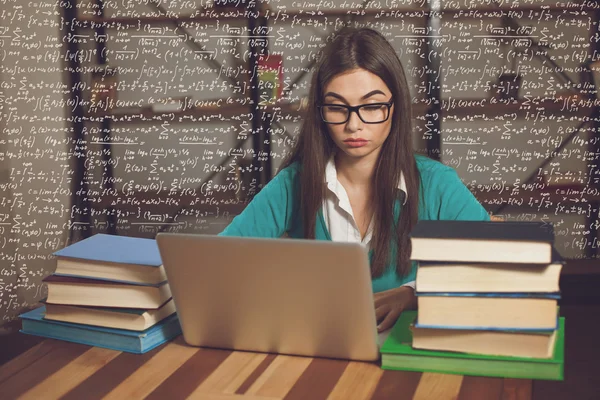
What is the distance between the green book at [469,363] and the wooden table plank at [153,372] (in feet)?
1.04

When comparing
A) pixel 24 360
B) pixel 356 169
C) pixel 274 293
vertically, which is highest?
pixel 356 169

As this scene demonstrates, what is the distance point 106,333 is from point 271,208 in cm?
65

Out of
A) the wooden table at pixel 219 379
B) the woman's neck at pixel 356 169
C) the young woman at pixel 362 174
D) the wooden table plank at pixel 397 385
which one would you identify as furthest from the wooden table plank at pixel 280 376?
the woman's neck at pixel 356 169

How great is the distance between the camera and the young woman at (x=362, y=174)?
150 cm

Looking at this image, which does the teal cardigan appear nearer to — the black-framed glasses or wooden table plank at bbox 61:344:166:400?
the black-framed glasses

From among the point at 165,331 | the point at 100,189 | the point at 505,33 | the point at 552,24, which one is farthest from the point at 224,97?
the point at 165,331

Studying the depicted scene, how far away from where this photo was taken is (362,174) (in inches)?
65.6

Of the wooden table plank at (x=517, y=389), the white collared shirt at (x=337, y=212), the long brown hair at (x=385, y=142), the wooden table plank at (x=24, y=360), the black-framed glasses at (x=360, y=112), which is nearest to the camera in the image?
the wooden table plank at (x=517, y=389)

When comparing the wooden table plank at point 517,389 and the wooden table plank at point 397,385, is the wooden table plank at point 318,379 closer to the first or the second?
the wooden table plank at point 397,385

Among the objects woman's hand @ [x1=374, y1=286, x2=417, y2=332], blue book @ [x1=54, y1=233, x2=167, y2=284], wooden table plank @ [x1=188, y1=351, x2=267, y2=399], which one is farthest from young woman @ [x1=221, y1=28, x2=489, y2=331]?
wooden table plank @ [x1=188, y1=351, x2=267, y2=399]

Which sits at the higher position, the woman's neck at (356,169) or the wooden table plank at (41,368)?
the woman's neck at (356,169)

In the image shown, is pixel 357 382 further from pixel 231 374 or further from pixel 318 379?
pixel 231 374

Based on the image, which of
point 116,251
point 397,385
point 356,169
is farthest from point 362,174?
point 397,385

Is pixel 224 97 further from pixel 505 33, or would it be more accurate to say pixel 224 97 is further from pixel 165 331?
pixel 165 331
